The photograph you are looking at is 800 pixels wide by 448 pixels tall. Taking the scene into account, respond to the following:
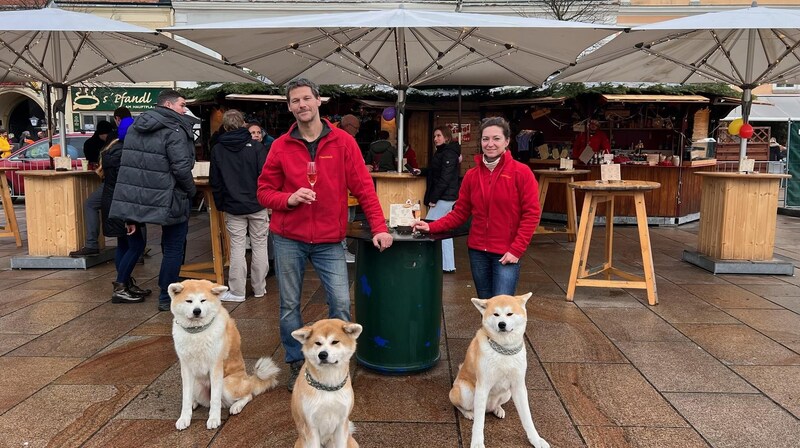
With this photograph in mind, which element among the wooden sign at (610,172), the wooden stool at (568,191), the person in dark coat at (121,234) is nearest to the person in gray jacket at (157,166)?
the person in dark coat at (121,234)

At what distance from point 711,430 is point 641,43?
4759 mm

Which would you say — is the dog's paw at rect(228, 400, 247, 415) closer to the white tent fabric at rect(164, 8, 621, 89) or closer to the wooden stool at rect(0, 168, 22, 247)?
the white tent fabric at rect(164, 8, 621, 89)

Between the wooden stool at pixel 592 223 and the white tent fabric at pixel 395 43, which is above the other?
the white tent fabric at pixel 395 43

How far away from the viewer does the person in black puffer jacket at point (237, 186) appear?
600 cm

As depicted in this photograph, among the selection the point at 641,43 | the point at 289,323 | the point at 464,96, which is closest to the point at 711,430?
the point at 289,323

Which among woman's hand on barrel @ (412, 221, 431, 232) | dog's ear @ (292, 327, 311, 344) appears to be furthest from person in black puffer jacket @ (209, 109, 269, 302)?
dog's ear @ (292, 327, 311, 344)

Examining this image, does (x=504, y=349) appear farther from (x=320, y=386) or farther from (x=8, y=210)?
(x=8, y=210)

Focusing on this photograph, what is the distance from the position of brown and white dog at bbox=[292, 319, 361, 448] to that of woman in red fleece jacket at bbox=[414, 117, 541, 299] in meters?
1.42

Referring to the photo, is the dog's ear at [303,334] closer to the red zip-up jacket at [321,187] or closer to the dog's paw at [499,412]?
the red zip-up jacket at [321,187]

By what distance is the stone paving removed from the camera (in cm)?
339

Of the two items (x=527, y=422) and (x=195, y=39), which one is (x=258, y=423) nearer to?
(x=527, y=422)

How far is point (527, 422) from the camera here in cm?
321

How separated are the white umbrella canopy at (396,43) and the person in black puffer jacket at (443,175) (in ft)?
1.66

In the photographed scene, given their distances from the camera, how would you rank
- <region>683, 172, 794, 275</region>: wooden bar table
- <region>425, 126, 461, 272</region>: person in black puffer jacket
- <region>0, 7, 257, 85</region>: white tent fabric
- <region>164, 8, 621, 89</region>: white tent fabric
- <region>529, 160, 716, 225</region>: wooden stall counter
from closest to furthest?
<region>164, 8, 621, 89</region>: white tent fabric, <region>0, 7, 257, 85</region>: white tent fabric, <region>425, 126, 461, 272</region>: person in black puffer jacket, <region>683, 172, 794, 275</region>: wooden bar table, <region>529, 160, 716, 225</region>: wooden stall counter
